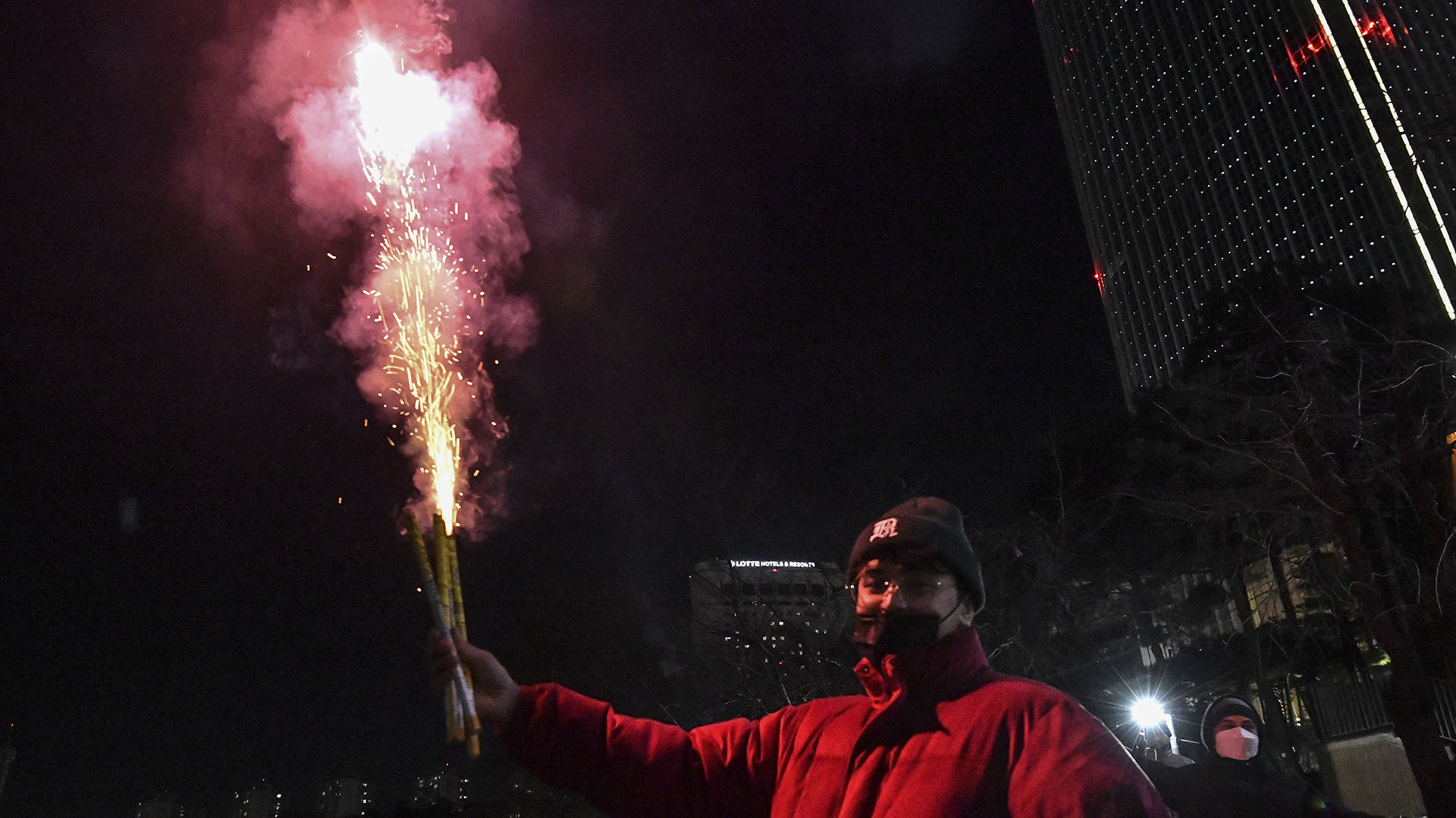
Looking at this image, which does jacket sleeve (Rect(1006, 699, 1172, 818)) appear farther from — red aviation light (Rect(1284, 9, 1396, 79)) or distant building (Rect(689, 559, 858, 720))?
red aviation light (Rect(1284, 9, 1396, 79))

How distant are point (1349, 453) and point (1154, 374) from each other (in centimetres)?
6031

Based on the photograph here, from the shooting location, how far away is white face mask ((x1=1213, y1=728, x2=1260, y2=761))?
14.7 feet

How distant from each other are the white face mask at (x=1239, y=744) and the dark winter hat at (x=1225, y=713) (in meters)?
0.07

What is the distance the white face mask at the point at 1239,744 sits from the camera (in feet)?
14.7

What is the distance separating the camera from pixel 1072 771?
1.64 metres

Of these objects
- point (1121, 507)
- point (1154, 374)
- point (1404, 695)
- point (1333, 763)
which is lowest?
point (1333, 763)

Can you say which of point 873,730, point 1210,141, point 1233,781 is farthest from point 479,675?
point 1210,141

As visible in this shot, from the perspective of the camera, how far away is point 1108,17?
259 ft

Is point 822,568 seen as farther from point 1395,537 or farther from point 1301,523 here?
point 1395,537

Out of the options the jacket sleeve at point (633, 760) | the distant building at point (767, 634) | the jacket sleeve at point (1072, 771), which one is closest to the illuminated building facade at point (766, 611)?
the distant building at point (767, 634)

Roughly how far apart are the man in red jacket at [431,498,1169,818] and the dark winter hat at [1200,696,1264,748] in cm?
317

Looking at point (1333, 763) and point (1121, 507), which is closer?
point (1333, 763)

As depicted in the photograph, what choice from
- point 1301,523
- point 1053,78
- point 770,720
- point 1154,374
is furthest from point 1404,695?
point 1053,78

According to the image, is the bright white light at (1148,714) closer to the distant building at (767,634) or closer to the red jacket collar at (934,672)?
the distant building at (767,634)
